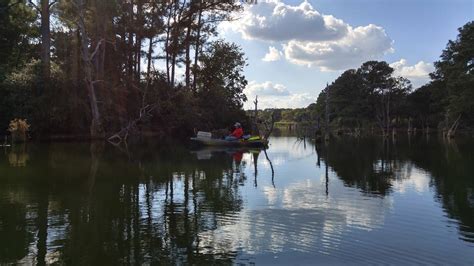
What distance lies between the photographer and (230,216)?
398 inches

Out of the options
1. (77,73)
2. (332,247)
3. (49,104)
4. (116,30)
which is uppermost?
(116,30)

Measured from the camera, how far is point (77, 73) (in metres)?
39.5

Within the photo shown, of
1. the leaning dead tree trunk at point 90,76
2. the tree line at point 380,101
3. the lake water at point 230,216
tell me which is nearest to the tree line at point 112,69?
the leaning dead tree trunk at point 90,76

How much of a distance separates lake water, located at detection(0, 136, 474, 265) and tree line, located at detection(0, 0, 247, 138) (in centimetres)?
1849

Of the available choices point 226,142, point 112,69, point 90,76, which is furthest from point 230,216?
point 112,69

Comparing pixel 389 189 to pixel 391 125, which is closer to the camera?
pixel 389 189

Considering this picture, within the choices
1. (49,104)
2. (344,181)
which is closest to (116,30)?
(49,104)

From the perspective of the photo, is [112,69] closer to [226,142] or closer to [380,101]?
[226,142]

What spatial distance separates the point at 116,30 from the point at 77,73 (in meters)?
6.89

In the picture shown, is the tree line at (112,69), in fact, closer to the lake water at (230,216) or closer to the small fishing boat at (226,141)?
the small fishing boat at (226,141)

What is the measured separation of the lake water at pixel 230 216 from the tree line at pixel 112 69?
18486 millimetres

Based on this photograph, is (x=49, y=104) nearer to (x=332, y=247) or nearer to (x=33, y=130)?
(x=33, y=130)

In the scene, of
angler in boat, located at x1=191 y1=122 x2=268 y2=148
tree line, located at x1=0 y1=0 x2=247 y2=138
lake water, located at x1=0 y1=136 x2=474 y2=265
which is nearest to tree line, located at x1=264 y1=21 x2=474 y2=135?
tree line, located at x1=0 y1=0 x2=247 y2=138

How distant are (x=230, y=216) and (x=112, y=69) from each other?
38.4 metres
